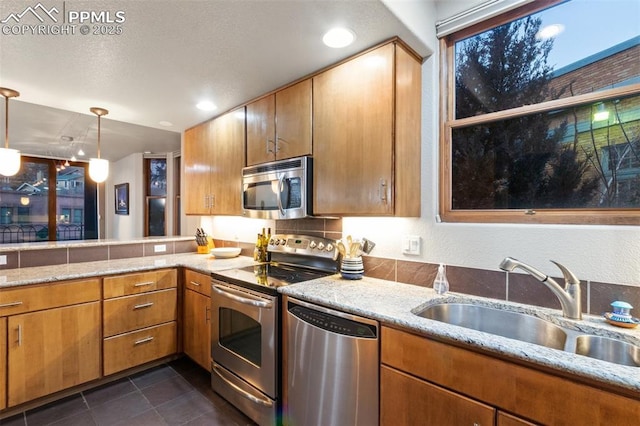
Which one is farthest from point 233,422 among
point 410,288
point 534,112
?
point 534,112

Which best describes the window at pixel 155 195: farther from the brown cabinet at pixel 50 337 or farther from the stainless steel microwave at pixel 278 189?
the stainless steel microwave at pixel 278 189

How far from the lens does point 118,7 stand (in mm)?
1375

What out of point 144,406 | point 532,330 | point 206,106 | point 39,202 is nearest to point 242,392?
point 144,406

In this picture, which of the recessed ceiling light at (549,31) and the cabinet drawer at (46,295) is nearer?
the recessed ceiling light at (549,31)

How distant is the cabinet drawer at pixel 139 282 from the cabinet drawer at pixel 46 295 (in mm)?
80

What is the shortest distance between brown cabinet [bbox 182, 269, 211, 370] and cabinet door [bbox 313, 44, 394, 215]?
1201 millimetres

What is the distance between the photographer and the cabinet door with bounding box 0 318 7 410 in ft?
6.05

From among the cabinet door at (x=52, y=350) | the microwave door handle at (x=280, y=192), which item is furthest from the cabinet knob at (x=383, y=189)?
the cabinet door at (x=52, y=350)

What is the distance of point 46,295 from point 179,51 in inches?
72.7

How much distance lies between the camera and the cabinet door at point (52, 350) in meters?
1.89

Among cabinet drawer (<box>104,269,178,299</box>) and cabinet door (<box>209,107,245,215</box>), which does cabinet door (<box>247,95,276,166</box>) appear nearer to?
cabinet door (<box>209,107,245,215</box>)

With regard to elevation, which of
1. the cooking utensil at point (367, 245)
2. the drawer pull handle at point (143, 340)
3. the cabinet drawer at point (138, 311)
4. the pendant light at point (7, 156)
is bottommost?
the drawer pull handle at point (143, 340)

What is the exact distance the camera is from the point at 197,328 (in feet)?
7.97

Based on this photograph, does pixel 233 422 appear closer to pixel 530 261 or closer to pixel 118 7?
pixel 530 261
